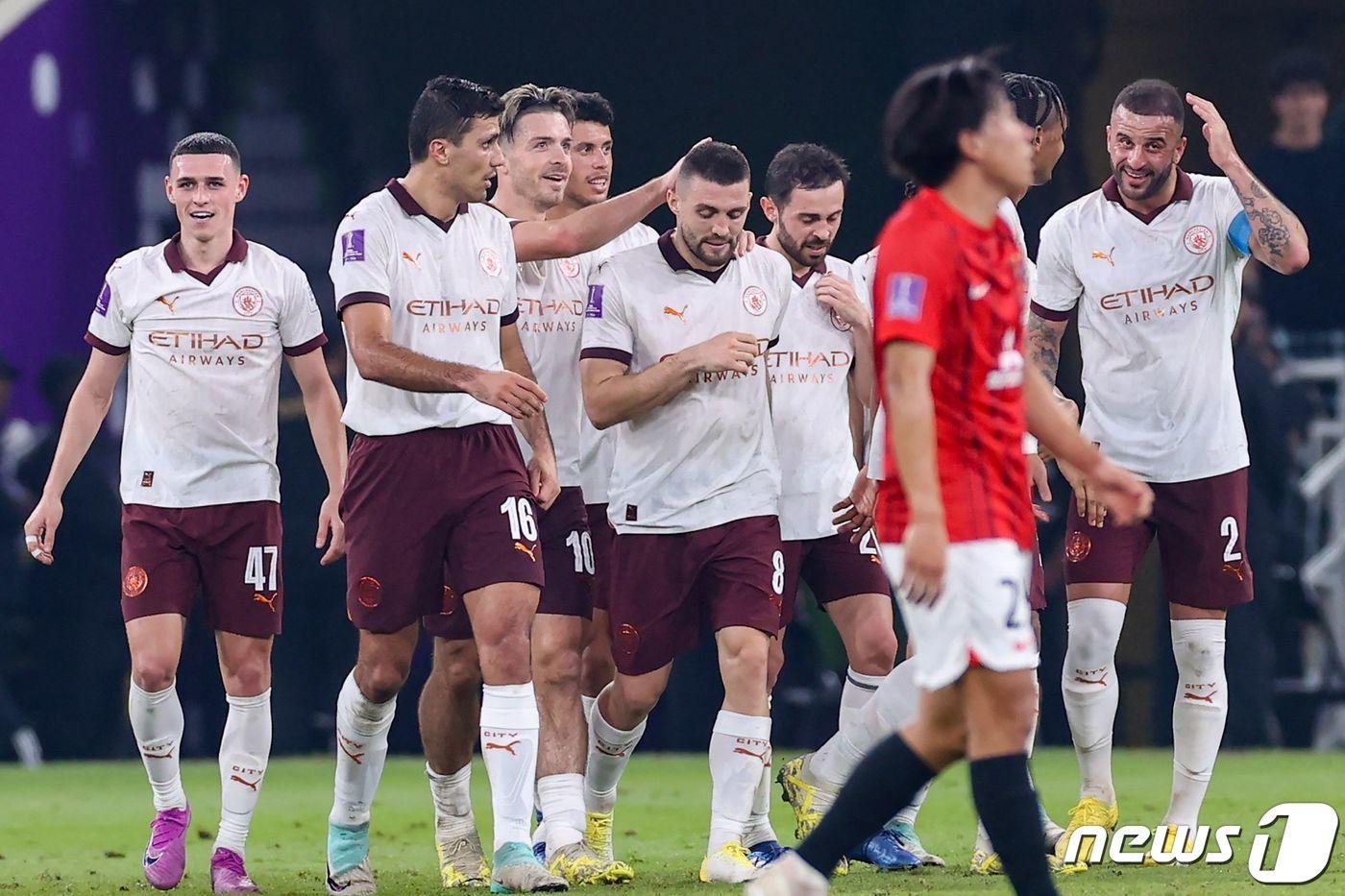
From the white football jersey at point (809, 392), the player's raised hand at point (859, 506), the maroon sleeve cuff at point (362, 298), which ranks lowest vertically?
the player's raised hand at point (859, 506)

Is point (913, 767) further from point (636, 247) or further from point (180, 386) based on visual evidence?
point (180, 386)

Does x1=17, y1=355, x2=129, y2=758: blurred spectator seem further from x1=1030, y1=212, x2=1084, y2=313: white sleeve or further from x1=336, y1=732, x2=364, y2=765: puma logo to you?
x1=1030, y1=212, x2=1084, y2=313: white sleeve

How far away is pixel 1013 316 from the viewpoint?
4.32 meters

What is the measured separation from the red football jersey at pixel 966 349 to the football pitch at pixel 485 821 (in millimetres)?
1563

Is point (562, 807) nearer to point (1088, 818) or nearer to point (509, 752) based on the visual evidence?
point (509, 752)

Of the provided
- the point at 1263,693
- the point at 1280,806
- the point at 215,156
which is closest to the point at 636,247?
the point at 215,156

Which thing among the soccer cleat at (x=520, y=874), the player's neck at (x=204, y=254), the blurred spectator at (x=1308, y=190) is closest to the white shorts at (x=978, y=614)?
the soccer cleat at (x=520, y=874)

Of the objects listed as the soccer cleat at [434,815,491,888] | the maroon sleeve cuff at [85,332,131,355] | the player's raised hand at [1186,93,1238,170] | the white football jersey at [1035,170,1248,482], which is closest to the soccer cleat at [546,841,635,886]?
the soccer cleat at [434,815,491,888]

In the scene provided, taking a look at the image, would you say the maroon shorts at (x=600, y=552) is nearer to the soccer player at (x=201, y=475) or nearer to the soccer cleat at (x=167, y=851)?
the soccer player at (x=201, y=475)

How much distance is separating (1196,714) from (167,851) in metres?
3.18

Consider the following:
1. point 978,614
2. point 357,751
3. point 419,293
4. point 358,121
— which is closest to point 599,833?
point 357,751

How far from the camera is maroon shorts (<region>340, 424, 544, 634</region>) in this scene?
5.74 m

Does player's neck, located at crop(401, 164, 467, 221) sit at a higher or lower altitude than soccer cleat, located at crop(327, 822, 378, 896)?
higher

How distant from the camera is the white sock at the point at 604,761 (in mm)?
6371
